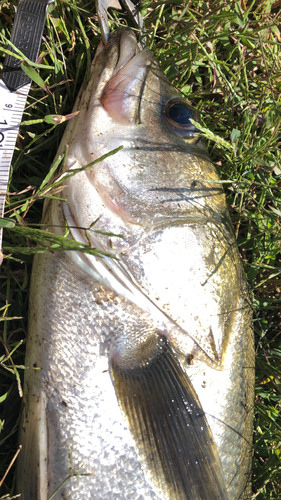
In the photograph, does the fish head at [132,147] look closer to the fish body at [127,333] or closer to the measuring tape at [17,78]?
the fish body at [127,333]

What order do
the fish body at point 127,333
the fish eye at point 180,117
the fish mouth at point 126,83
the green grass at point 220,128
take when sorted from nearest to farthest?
the fish body at point 127,333 → the fish mouth at point 126,83 → the fish eye at point 180,117 → the green grass at point 220,128

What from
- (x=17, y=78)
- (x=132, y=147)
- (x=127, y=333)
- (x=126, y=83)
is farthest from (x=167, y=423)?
(x=17, y=78)

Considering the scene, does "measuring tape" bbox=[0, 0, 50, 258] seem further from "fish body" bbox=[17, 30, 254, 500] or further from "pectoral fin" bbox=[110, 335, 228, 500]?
"pectoral fin" bbox=[110, 335, 228, 500]

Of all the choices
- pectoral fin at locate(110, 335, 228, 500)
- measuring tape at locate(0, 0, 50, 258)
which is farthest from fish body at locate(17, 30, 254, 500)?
measuring tape at locate(0, 0, 50, 258)

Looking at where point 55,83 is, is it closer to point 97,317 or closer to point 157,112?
point 157,112

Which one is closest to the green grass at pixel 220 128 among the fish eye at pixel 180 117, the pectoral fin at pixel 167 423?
the fish eye at pixel 180 117

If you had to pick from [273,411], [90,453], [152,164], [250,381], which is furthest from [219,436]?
[152,164]

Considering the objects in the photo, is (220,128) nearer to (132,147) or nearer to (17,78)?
(132,147)

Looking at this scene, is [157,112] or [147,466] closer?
[147,466]
